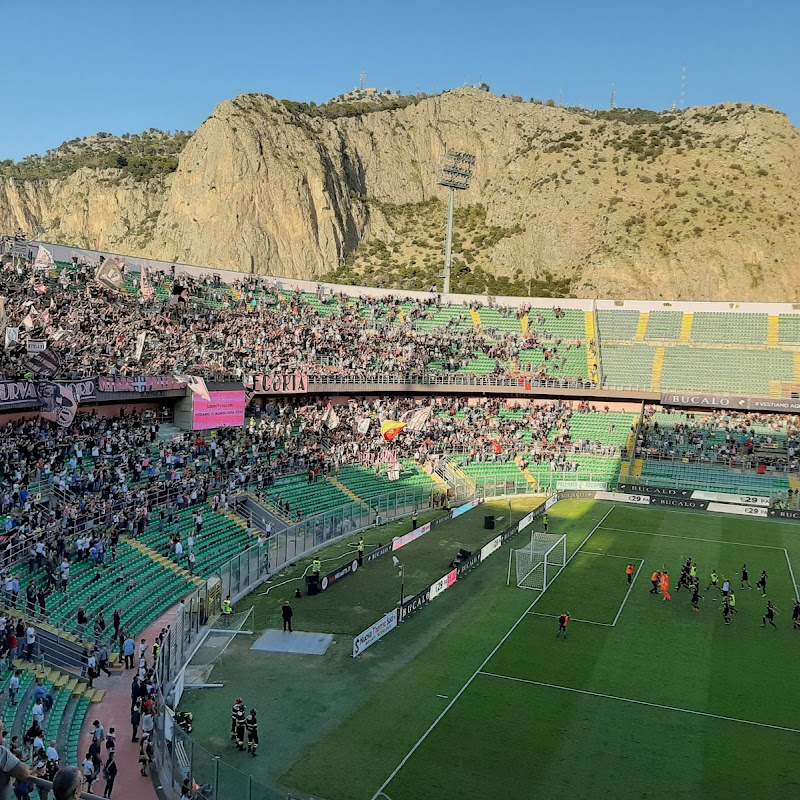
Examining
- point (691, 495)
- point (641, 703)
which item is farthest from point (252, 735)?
point (691, 495)

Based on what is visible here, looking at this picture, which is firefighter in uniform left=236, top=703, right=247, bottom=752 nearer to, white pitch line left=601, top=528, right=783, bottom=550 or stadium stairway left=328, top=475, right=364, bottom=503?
stadium stairway left=328, top=475, right=364, bottom=503

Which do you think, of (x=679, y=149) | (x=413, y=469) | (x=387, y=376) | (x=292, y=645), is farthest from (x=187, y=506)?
(x=679, y=149)

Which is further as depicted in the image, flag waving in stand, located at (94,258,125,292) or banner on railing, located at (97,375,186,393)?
flag waving in stand, located at (94,258,125,292)

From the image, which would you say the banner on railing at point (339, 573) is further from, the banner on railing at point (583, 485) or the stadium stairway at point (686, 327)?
the stadium stairway at point (686, 327)

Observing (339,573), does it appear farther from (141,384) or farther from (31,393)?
(141,384)

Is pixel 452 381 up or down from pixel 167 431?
up

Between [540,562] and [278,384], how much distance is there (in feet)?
74.5

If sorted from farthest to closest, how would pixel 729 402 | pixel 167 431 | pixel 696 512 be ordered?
pixel 729 402
pixel 696 512
pixel 167 431

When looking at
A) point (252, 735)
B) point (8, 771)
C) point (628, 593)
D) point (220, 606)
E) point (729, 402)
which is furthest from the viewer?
point (729, 402)

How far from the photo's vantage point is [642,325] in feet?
236

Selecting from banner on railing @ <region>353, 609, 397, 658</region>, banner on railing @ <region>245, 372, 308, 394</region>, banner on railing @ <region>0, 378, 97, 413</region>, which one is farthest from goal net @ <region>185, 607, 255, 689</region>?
banner on railing @ <region>245, 372, 308, 394</region>

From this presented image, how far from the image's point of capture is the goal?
34.5 metres

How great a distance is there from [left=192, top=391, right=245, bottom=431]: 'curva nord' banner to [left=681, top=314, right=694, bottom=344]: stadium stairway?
40.0 meters

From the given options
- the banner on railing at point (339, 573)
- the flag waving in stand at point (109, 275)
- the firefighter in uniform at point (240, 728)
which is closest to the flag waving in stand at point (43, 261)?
the flag waving in stand at point (109, 275)
